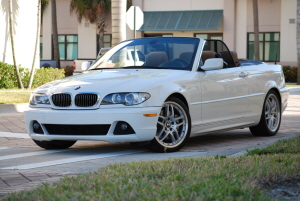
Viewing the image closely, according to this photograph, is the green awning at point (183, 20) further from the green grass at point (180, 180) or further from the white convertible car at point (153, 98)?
the green grass at point (180, 180)

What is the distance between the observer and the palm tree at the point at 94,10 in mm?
41500

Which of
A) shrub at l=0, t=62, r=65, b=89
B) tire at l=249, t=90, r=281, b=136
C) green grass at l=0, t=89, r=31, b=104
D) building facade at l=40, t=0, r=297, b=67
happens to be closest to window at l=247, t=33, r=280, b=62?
building facade at l=40, t=0, r=297, b=67

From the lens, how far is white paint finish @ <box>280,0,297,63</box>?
1542 inches

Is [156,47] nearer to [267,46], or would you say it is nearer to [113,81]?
[113,81]

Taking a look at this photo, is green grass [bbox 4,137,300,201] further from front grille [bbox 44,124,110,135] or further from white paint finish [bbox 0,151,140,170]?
front grille [bbox 44,124,110,135]

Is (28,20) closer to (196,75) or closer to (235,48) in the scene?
(196,75)

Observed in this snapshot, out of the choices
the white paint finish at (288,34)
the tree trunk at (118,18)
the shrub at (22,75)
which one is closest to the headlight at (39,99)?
the tree trunk at (118,18)

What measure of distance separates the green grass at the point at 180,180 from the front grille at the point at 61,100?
6.04ft

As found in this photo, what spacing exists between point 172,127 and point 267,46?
3323 cm

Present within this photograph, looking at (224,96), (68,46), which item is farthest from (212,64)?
(68,46)

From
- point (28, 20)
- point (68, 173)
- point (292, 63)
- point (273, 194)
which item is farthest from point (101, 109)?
point (292, 63)

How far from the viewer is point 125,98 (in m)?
7.64

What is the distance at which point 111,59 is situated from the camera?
9.38 meters

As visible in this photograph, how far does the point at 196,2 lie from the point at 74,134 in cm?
3432
